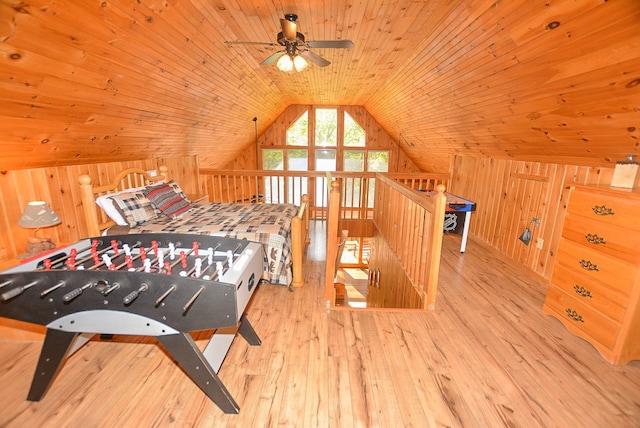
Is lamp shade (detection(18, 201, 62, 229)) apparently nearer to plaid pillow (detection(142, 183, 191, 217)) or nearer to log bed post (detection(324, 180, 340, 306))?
plaid pillow (detection(142, 183, 191, 217))

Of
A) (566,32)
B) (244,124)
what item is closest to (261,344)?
(566,32)

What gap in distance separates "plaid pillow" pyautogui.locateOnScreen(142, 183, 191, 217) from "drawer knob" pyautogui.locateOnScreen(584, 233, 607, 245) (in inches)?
152

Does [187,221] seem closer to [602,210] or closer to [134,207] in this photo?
[134,207]

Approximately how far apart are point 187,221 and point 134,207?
55cm

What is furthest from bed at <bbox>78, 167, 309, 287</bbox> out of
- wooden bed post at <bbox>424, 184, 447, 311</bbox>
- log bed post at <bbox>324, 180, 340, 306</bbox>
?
wooden bed post at <bbox>424, 184, 447, 311</bbox>

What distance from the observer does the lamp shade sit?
217cm

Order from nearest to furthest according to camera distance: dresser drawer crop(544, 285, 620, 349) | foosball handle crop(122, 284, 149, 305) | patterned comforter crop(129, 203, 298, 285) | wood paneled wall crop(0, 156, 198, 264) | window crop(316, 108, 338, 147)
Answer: foosball handle crop(122, 284, 149, 305) < dresser drawer crop(544, 285, 620, 349) < wood paneled wall crop(0, 156, 198, 264) < patterned comforter crop(129, 203, 298, 285) < window crop(316, 108, 338, 147)

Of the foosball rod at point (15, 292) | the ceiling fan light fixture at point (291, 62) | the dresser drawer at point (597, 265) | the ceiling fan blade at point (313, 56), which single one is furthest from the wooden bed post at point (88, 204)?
the dresser drawer at point (597, 265)

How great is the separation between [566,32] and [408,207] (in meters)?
1.65

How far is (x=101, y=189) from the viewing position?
3.04 meters

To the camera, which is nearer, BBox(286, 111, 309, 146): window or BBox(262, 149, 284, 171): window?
BBox(286, 111, 309, 146): window

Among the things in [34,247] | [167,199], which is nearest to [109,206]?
[167,199]

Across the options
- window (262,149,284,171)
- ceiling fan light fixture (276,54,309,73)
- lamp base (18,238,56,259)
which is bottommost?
lamp base (18,238,56,259)

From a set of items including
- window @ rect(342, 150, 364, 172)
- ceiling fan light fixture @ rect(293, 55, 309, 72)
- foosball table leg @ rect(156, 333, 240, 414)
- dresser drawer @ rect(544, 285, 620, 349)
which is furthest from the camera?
window @ rect(342, 150, 364, 172)
